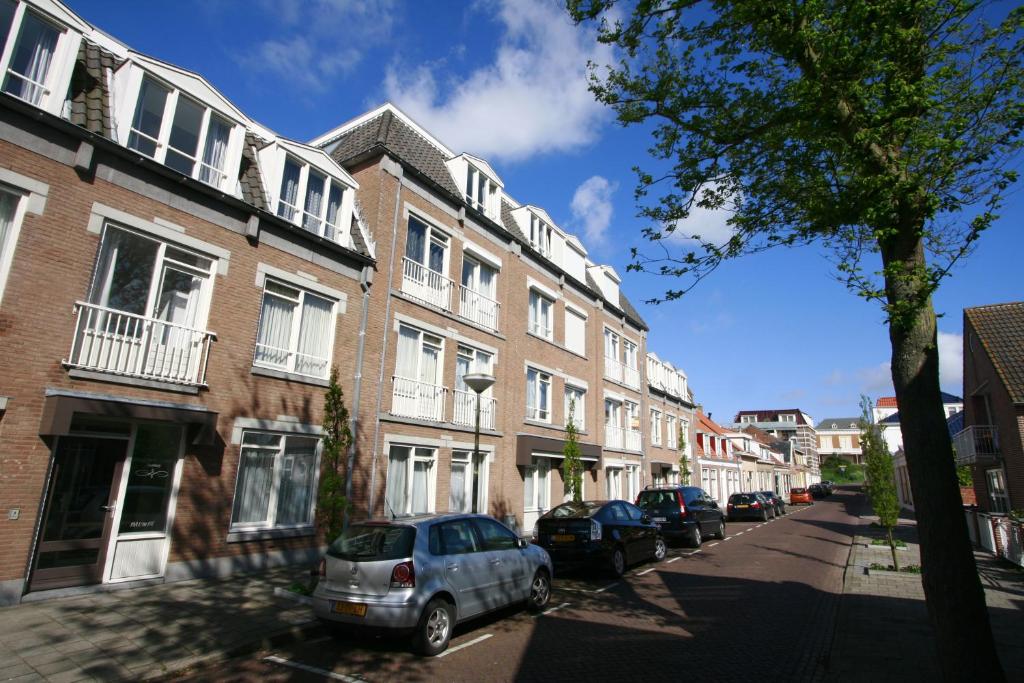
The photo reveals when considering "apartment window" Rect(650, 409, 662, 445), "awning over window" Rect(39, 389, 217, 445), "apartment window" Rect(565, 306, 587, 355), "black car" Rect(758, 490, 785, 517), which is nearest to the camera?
"awning over window" Rect(39, 389, 217, 445)

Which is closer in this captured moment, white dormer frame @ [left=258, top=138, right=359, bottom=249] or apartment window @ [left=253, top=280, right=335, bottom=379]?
apartment window @ [left=253, top=280, right=335, bottom=379]

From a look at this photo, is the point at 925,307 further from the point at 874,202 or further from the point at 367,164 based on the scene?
the point at 367,164

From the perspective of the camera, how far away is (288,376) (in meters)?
12.2

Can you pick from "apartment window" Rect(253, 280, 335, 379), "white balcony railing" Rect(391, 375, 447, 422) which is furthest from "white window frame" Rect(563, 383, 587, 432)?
"apartment window" Rect(253, 280, 335, 379)

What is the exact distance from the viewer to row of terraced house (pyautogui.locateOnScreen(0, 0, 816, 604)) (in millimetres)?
8734

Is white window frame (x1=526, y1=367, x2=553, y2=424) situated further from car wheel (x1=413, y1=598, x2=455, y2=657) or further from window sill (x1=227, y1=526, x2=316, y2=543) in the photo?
car wheel (x1=413, y1=598, x2=455, y2=657)

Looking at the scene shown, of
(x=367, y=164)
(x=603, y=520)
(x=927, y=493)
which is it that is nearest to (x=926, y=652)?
(x=927, y=493)

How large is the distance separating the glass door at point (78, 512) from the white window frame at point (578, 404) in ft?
54.1

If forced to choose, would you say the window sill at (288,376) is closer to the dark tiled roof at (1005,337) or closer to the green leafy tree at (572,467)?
the green leafy tree at (572,467)

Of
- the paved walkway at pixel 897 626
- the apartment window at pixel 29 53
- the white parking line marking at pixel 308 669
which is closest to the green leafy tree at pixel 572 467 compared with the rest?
the paved walkway at pixel 897 626

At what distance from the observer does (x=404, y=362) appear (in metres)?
15.5

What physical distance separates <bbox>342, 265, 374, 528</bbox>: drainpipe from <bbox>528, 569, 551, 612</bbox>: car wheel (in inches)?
211

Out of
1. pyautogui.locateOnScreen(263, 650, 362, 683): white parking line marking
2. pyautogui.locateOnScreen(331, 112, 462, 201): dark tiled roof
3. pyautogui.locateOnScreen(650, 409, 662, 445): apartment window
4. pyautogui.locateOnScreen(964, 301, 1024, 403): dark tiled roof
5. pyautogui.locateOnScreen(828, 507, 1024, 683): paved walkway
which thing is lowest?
pyautogui.locateOnScreen(263, 650, 362, 683): white parking line marking

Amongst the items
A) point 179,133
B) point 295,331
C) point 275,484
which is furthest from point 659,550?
point 179,133
